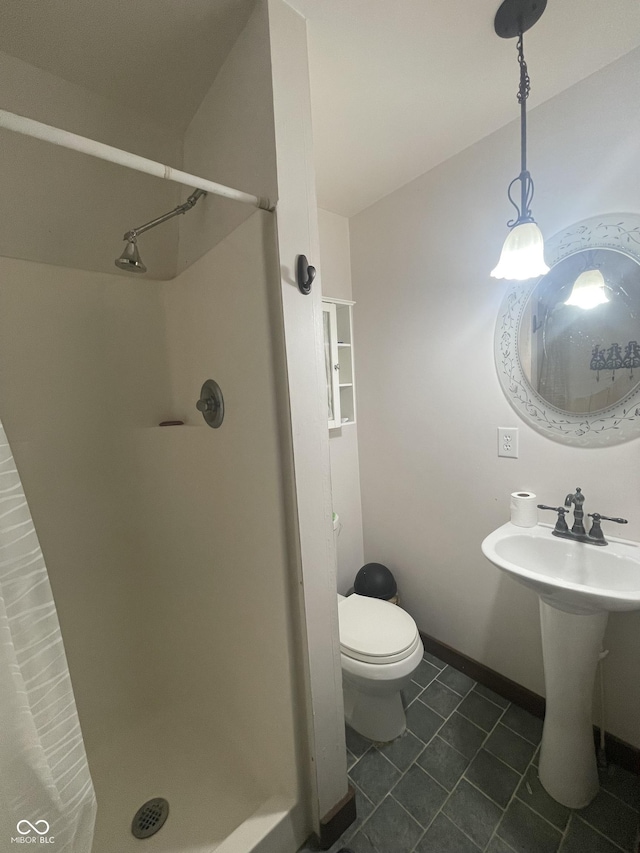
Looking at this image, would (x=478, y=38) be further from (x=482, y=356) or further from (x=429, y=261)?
(x=482, y=356)

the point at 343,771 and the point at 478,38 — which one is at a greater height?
the point at 478,38

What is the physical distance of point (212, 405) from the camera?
1.12 meters

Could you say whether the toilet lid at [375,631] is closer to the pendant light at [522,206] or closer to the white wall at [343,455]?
the white wall at [343,455]

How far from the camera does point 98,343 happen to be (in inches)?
53.0

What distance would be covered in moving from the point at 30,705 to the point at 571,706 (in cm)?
150

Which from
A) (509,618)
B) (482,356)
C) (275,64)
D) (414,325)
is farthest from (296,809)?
(275,64)

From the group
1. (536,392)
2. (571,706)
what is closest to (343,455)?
(536,392)

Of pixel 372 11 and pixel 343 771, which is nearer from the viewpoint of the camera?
pixel 372 11

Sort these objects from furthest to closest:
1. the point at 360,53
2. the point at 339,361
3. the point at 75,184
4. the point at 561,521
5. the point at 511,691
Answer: the point at 339,361, the point at 511,691, the point at 561,521, the point at 75,184, the point at 360,53

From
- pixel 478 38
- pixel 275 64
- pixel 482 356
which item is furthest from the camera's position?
pixel 482 356

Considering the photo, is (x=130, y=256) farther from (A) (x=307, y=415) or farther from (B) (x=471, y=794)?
(B) (x=471, y=794)

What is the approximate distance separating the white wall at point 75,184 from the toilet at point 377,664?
68.5 inches

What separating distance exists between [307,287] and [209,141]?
711mm

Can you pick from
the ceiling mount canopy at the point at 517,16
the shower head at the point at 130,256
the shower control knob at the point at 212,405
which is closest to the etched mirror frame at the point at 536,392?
the ceiling mount canopy at the point at 517,16
